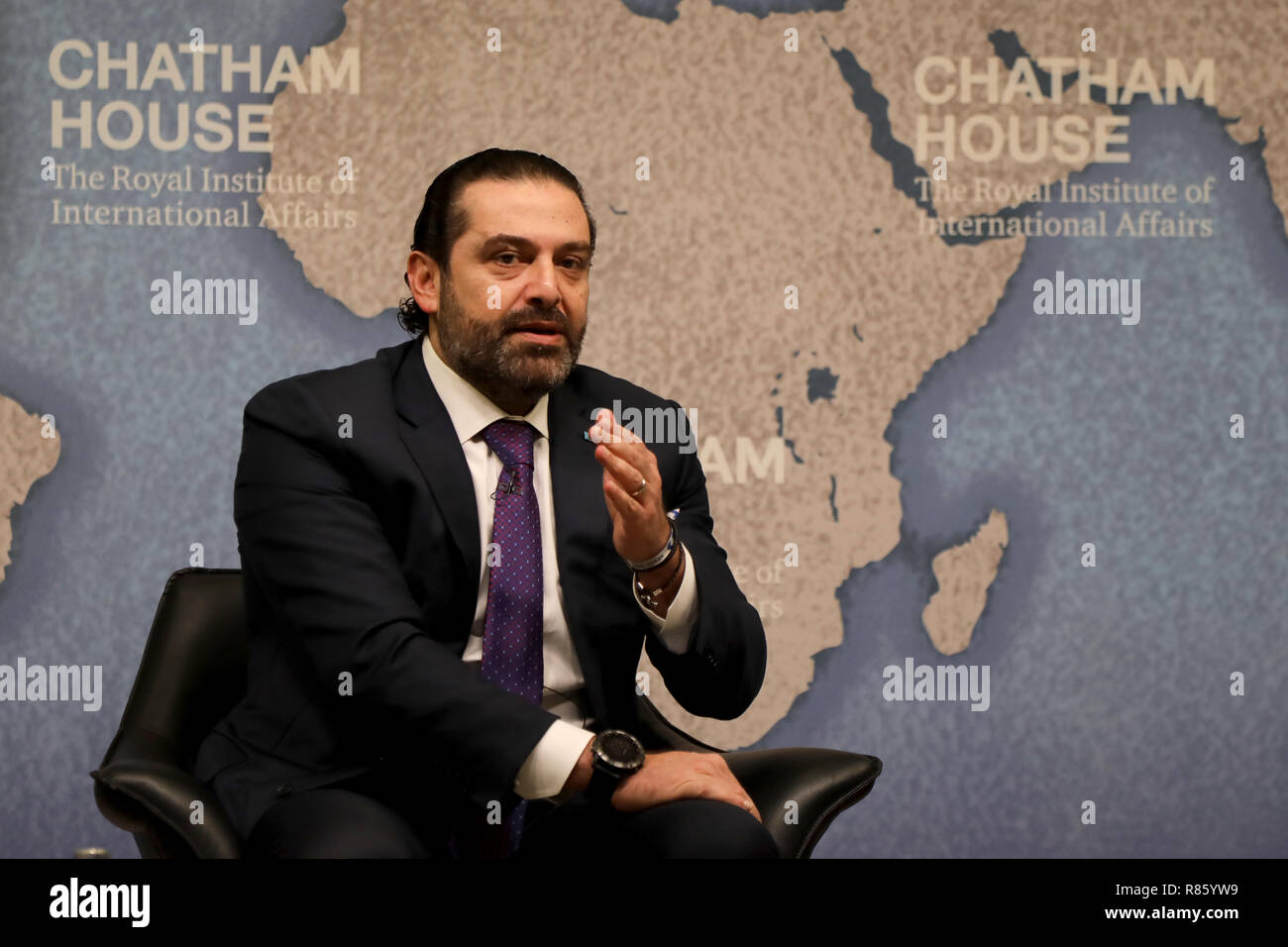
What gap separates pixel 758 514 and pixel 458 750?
1.44 meters

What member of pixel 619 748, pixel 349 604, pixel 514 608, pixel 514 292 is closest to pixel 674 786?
pixel 619 748

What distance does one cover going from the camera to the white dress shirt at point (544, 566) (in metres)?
1.68

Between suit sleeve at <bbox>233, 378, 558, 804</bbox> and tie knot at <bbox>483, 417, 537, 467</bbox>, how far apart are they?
0.71 ft

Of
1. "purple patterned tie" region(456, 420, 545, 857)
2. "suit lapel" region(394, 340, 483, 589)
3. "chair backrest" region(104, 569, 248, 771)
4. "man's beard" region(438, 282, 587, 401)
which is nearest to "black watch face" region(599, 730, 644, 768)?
"purple patterned tie" region(456, 420, 545, 857)

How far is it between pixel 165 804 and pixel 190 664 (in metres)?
0.48

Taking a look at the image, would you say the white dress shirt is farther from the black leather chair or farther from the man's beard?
the black leather chair

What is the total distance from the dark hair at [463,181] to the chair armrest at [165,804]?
0.82 meters

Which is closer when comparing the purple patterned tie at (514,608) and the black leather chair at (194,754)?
the black leather chair at (194,754)

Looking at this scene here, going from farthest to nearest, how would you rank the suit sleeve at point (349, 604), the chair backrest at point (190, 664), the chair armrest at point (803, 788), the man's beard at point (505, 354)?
the chair backrest at point (190, 664) → the man's beard at point (505, 354) → the chair armrest at point (803, 788) → the suit sleeve at point (349, 604)

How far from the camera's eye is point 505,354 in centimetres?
175

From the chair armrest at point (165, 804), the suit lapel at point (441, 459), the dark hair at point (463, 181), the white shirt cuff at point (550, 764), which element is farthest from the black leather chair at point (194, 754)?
the dark hair at point (463, 181)

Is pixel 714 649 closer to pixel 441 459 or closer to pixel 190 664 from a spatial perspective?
pixel 441 459

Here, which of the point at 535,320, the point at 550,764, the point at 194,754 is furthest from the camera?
the point at 194,754

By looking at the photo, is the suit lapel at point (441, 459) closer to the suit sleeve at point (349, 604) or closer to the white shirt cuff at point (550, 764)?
the suit sleeve at point (349, 604)
